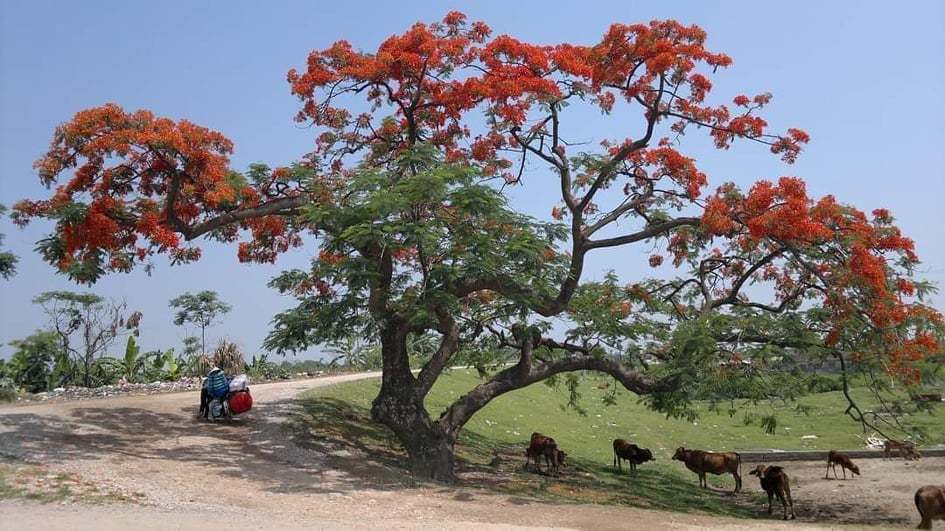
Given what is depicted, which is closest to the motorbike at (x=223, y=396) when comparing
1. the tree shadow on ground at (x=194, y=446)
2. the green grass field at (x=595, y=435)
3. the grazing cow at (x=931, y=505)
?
the tree shadow on ground at (x=194, y=446)

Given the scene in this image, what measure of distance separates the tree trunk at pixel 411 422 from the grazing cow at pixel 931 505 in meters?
7.74

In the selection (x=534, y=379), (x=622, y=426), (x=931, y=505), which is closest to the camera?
(x=931, y=505)

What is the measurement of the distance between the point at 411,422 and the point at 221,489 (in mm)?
4279

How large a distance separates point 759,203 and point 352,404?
1228 centimetres

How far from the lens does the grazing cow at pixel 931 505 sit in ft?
36.3

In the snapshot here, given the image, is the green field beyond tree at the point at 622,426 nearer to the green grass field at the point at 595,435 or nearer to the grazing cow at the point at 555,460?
the green grass field at the point at 595,435

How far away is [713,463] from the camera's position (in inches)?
677

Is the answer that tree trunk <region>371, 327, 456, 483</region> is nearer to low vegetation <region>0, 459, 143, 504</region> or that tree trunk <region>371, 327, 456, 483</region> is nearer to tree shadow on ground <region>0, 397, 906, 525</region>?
tree shadow on ground <region>0, 397, 906, 525</region>

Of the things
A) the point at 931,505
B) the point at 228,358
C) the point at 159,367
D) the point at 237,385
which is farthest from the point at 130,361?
the point at 931,505

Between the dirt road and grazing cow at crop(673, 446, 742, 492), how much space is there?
3.87 meters

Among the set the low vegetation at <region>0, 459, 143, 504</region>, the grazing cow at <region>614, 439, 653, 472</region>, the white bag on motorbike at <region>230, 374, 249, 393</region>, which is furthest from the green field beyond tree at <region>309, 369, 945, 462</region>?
the low vegetation at <region>0, 459, 143, 504</region>

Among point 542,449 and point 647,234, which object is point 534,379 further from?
point 647,234

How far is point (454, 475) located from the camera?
1464 centimetres

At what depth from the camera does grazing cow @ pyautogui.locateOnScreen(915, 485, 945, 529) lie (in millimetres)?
11078
